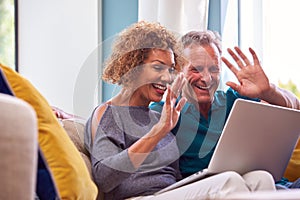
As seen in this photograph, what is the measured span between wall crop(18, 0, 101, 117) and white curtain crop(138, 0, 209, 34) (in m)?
0.46

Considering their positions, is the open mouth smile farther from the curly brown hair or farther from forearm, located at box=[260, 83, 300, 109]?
forearm, located at box=[260, 83, 300, 109]

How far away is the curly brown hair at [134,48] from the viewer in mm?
2123

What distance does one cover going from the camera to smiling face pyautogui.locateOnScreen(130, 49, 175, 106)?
2.09 metres

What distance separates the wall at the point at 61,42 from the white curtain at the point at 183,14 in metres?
0.46

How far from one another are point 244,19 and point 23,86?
1.82 meters

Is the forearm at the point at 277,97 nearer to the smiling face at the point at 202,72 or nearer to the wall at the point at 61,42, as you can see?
the smiling face at the point at 202,72

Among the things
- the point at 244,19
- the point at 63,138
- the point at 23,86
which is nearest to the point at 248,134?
the point at 63,138

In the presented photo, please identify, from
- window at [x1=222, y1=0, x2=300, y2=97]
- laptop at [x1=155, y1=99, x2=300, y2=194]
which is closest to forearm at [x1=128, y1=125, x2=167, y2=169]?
laptop at [x1=155, y1=99, x2=300, y2=194]

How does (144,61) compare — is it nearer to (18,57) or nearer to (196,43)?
(196,43)

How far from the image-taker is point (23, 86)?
1.54 meters

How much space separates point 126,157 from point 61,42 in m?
1.53

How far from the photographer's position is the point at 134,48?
2146 millimetres

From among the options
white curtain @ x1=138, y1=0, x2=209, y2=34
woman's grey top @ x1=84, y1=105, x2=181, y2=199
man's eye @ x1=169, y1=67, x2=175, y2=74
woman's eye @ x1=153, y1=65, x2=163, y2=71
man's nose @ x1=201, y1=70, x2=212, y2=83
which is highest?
white curtain @ x1=138, y1=0, x2=209, y2=34

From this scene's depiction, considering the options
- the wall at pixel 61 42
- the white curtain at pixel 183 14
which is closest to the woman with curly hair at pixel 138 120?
the white curtain at pixel 183 14
